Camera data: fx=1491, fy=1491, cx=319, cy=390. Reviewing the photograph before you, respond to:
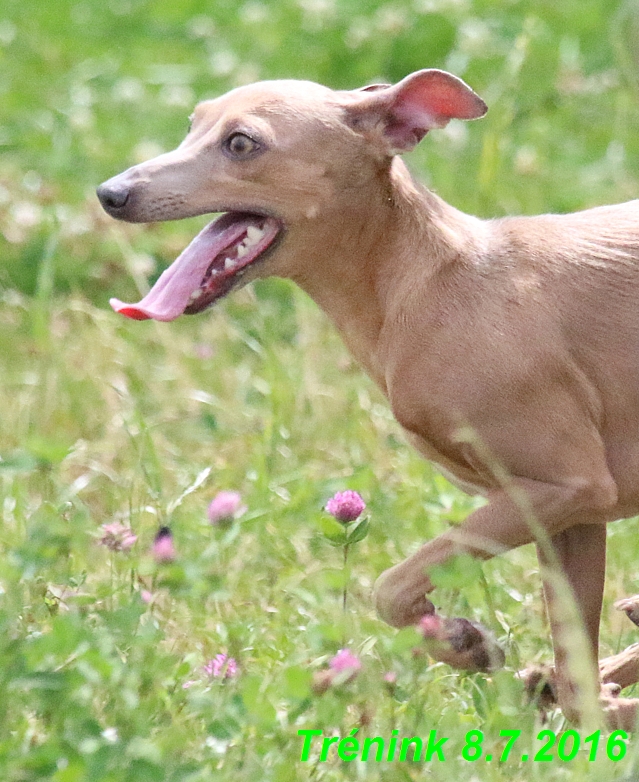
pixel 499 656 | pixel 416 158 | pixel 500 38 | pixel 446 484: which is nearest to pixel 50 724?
pixel 499 656

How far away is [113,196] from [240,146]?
354mm

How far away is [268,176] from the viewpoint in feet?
12.7

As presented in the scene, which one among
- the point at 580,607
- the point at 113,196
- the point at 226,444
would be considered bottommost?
the point at 226,444

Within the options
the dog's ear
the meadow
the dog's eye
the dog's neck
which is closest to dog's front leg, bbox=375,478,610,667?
the meadow

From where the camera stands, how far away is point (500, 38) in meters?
9.02

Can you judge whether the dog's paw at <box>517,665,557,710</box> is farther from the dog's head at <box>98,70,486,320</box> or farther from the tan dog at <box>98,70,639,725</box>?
the dog's head at <box>98,70,486,320</box>

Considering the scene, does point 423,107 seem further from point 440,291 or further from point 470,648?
point 470,648

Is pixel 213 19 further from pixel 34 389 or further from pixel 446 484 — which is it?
pixel 446 484

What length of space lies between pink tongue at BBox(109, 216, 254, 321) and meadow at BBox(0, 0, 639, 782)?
0.45m

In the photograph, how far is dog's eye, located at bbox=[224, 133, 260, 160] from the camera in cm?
386

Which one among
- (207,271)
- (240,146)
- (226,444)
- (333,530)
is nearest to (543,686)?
(333,530)

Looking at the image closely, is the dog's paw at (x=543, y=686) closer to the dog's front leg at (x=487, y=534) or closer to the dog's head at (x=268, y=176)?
the dog's front leg at (x=487, y=534)

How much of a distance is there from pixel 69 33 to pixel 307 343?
14.8 ft

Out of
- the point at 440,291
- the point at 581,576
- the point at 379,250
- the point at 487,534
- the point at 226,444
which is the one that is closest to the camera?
the point at 487,534
